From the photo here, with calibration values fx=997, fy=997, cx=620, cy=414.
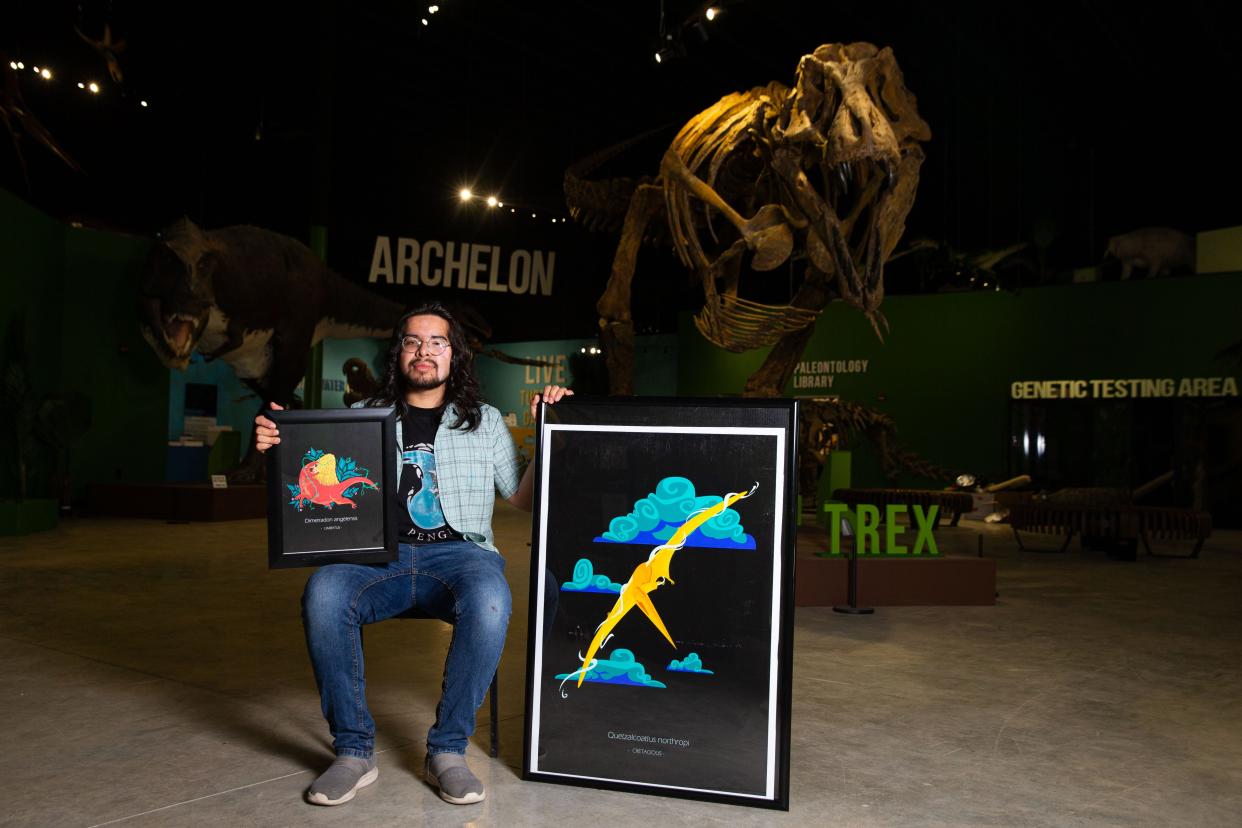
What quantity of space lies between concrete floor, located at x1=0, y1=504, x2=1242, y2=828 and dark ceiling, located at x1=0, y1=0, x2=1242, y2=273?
6.78 m

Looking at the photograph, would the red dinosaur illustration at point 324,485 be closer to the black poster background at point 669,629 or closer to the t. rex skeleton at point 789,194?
the black poster background at point 669,629

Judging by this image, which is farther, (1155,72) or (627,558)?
Result: (1155,72)

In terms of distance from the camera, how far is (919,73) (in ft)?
37.4

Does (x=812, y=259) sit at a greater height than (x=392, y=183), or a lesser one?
lesser

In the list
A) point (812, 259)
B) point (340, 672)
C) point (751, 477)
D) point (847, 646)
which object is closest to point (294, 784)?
point (340, 672)

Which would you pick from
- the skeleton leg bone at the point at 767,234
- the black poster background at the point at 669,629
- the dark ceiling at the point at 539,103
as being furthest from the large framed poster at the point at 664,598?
the dark ceiling at the point at 539,103

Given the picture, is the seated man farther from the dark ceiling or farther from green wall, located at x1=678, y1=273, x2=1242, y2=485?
green wall, located at x1=678, y1=273, x2=1242, y2=485

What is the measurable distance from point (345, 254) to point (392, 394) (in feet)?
31.5

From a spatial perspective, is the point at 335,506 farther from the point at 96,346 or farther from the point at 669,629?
the point at 96,346

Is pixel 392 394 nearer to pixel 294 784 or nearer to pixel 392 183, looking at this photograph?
pixel 294 784

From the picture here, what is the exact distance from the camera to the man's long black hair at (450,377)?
2.78 m

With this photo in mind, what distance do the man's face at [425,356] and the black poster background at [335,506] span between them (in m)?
0.24

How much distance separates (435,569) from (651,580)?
58cm

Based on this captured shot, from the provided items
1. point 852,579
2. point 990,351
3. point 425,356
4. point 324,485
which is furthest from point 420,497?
point 990,351
